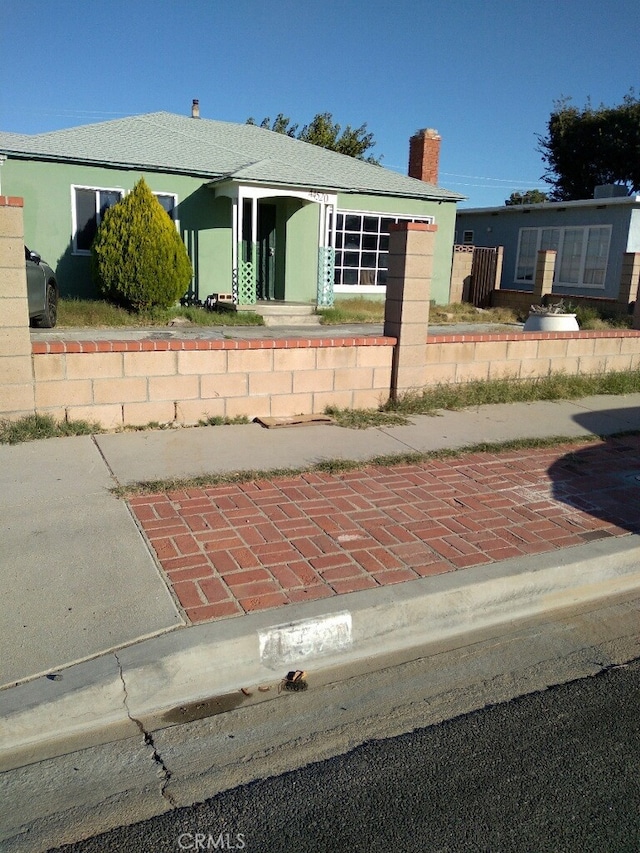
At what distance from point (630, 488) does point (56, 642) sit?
15.7 ft

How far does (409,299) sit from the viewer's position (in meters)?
8.23

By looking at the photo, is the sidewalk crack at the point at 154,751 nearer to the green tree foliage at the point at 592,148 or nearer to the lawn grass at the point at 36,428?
the lawn grass at the point at 36,428

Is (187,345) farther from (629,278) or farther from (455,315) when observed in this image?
(629,278)

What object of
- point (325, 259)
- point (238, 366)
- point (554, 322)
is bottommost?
point (238, 366)

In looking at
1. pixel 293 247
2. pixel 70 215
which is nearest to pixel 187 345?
pixel 70 215

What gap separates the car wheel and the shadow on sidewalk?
891cm

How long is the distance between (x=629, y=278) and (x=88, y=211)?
13524mm

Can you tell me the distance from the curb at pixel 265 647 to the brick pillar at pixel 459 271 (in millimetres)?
17850

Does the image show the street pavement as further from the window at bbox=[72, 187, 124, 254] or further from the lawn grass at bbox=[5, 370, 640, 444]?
the window at bbox=[72, 187, 124, 254]

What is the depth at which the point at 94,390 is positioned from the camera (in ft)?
22.5

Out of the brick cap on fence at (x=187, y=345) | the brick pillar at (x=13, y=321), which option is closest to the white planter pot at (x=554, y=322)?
the brick cap on fence at (x=187, y=345)

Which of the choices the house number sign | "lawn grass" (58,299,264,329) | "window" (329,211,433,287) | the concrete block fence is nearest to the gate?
"window" (329,211,433,287)

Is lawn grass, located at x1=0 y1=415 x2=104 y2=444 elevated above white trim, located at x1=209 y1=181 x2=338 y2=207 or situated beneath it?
situated beneath

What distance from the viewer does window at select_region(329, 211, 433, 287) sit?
1906 cm
